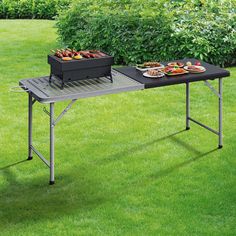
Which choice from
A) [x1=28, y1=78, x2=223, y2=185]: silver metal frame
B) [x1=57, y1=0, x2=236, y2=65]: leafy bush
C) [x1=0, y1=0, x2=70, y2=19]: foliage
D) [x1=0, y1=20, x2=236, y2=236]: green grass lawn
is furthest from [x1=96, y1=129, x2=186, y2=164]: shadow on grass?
[x1=0, y1=0, x2=70, y2=19]: foliage

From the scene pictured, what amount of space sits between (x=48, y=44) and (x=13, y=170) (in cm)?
582

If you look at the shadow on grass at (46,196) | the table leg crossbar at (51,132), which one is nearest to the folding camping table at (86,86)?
the table leg crossbar at (51,132)

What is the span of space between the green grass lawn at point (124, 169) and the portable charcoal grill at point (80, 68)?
3.01 ft

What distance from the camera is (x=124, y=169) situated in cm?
598

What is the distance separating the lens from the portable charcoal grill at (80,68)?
5438 millimetres

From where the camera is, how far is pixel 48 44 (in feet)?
37.7

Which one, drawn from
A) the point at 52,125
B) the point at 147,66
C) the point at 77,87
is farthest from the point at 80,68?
the point at 147,66

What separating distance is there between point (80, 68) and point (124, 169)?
1096mm

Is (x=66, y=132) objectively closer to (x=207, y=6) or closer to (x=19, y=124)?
(x=19, y=124)

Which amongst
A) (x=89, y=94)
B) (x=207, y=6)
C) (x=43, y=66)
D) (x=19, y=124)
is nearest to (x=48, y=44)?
(x=43, y=66)

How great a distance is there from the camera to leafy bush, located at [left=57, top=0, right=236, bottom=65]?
930 centimetres

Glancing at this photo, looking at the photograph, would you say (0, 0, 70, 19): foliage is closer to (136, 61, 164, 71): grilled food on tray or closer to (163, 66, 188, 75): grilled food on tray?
(136, 61, 164, 71): grilled food on tray

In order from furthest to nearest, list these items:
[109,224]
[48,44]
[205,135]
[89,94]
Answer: [48,44] < [205,135] < [89,94] < [109,224]

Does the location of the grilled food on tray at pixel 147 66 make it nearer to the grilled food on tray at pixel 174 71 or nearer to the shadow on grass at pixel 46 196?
the grilled food on tray at pixel 174 71
